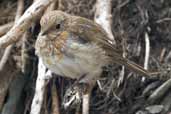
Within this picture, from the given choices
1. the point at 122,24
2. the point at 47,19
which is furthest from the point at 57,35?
the point at 122,24

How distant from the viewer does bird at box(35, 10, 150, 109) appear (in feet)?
13.6

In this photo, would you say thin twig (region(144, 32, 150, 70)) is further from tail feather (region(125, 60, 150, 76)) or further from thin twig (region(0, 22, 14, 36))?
thin twig (region(0, 22, 14, 36))

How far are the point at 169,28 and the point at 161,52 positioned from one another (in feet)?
0.90

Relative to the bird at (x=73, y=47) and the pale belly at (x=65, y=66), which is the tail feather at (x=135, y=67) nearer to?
the bird at (x=73, y=47)

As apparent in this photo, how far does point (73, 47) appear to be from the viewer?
4184 mm

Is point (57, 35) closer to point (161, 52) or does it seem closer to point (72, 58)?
point (72, 58)

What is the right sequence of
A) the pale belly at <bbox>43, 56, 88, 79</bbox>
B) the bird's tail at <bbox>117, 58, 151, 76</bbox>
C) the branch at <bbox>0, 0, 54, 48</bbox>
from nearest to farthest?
the pale belly at <bbox>43, 56, 88, 79</bbox> < the bird's tail at <bbox>117, 58, 151, 76</bbox> < the branch at <bbox>0, 0, 54, 48</bbox>

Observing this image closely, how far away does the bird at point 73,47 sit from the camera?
4.16 meters

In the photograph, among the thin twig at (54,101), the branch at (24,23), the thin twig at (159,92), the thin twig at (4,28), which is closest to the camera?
the branch at (24,23)

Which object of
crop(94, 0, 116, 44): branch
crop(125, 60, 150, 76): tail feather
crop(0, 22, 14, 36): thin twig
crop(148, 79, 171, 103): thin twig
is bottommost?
crop(148, 79, 171, 103): thin twig

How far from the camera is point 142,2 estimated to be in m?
5.60

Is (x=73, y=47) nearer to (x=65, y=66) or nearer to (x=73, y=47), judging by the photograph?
(x=73, y=47)

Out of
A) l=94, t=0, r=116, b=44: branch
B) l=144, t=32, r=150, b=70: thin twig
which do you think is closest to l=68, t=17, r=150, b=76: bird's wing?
l=94, t=0, r=116, b=44: branch

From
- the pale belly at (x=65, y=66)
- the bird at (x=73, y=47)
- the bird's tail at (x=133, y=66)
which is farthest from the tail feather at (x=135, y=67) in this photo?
the pale belly at (x=65, y=66)
